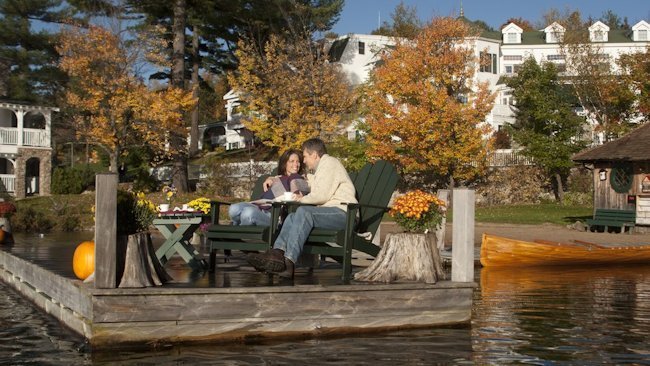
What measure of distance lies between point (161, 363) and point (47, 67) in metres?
46.8

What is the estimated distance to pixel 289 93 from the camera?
4138cm

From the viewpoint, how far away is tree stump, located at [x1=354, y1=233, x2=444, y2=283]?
9.35 meters

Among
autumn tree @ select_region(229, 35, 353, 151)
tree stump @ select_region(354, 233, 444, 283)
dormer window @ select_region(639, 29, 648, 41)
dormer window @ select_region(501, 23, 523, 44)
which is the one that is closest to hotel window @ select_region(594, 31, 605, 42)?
dormer window @ select_region(639, 29, 648, 41)

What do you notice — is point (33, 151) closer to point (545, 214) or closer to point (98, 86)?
point (98, 86)

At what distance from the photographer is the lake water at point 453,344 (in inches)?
310

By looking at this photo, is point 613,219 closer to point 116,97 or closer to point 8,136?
point 116,97

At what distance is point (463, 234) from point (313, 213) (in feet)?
5.36

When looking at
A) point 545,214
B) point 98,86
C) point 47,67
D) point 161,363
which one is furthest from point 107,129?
point 161,363

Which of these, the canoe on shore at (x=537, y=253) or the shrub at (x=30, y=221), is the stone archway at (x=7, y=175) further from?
the canoe on shore at (x=537, y=253)

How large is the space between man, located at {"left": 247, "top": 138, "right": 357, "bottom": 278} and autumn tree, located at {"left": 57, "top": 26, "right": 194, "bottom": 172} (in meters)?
29.8

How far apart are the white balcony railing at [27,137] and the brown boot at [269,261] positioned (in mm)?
39143

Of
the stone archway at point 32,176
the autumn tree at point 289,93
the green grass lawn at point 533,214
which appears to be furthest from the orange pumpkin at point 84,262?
the stone archway at point 32,176

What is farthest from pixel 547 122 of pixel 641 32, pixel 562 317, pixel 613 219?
pixel 562 317

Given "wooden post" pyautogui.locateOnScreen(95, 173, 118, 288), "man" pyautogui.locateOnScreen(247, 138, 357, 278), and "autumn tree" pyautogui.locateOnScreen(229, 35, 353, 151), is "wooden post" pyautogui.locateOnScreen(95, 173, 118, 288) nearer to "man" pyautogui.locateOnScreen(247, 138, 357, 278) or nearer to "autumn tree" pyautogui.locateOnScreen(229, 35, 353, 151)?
"man" pyautogui.locateOnScreen(247, 138, 357, 278)
